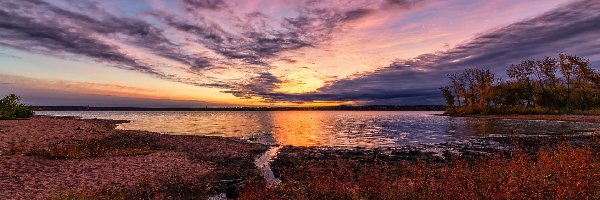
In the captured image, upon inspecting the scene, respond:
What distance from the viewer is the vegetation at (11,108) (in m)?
57.4

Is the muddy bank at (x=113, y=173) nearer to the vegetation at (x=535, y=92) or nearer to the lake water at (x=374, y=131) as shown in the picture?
the lake water at (x=374, y=131)

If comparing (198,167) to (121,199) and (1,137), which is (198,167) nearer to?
(121,199)

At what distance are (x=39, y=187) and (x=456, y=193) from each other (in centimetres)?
1537

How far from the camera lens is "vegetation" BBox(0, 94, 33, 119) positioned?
2260 inches

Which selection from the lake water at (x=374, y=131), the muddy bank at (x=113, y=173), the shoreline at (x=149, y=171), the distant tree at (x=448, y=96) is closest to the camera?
the muddy bank at (x=113, y=173)

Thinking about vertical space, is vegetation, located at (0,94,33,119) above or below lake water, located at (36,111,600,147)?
above

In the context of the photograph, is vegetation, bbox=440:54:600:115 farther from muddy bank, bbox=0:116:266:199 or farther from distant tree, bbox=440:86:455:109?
muddy bank, bbox=0:116:266:199

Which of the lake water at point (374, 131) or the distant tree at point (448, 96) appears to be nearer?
the lake water at point (374, 131)

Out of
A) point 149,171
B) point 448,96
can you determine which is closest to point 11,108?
point 149,171

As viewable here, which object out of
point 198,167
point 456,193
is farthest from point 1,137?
point 456,193

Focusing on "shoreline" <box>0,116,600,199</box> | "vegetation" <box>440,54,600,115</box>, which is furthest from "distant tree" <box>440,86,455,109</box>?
"shoreline" <box>0,116,600,199</box>

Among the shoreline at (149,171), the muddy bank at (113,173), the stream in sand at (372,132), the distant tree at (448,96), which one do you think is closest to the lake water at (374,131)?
the stream in sand at (372,132)

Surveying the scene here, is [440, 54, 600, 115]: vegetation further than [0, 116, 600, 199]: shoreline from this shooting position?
Yes

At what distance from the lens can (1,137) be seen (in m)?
28.4
